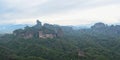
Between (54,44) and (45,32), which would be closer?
(54,44)

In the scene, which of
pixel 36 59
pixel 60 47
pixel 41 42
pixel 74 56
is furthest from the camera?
pixel 41 42

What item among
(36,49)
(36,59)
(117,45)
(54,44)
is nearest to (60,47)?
(54,44)

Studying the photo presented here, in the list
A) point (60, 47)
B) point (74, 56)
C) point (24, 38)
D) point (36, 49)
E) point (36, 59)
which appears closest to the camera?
point (36, 59)

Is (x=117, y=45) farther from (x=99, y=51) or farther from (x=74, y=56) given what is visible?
(x=74, y=56)

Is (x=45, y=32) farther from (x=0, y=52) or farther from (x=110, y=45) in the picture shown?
(x=0, y=52)

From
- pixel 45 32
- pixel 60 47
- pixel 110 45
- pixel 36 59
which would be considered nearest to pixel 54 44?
pixel 60 47

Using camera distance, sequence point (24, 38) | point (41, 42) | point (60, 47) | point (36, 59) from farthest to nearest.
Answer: point (24, 38) → point (41, 42) → point (60, 47) → point (36, 59)

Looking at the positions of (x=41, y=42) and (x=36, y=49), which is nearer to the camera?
(x=36, y=49)

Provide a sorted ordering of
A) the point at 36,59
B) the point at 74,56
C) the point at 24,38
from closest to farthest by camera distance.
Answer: the point at 36,59 < the point at 74,56 < the point at 24,38

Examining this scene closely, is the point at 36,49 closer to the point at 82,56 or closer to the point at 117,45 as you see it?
the point at 82,56
